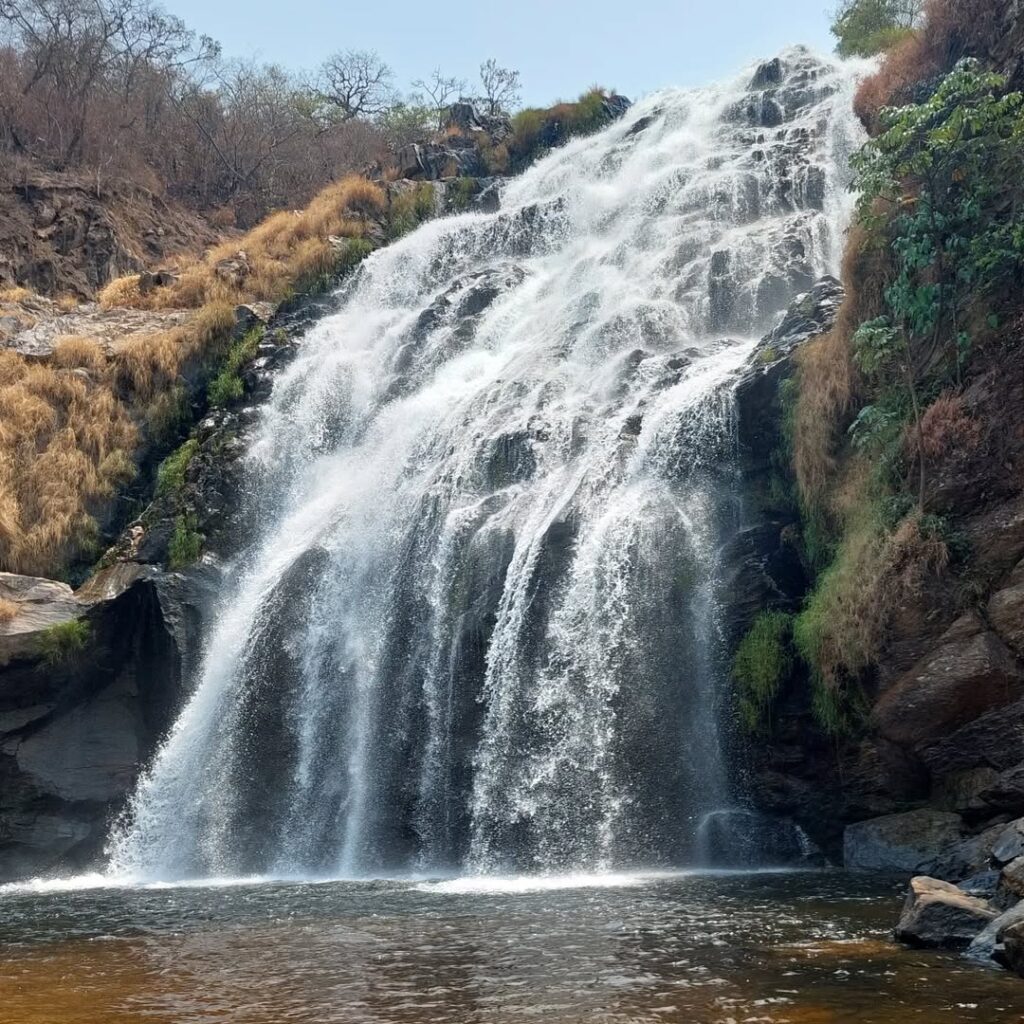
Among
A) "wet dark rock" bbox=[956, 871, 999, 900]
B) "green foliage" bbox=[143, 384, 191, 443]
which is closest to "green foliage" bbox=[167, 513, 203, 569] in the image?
"green foliage" bbox=[143, 384, 191, 443]

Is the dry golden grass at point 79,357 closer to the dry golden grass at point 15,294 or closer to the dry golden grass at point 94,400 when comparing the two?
the dry golden grass at point 94,400

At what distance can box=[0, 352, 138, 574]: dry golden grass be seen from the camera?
2228 cm

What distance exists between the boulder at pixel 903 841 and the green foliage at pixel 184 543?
13535 millimetres

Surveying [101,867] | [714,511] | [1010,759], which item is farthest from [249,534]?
[1010,759]

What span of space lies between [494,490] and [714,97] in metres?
20.7

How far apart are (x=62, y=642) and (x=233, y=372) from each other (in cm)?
979

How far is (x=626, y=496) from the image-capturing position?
18.5 m

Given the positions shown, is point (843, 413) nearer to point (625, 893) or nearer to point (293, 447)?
point (625, 893)

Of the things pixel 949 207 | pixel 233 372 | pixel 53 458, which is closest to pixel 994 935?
pixel 949 207

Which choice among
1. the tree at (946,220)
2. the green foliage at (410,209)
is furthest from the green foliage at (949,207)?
the green foliage at (410,209)

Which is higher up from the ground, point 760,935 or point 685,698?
point 685,698

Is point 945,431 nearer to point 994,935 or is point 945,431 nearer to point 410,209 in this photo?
point 994,935

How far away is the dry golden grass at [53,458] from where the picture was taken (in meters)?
22.3

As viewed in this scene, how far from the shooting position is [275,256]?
32.4m
